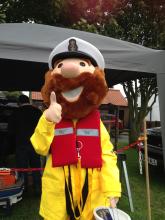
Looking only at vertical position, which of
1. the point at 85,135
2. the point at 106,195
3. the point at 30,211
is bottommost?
the point at 30,211

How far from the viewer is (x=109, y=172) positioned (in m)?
2.82

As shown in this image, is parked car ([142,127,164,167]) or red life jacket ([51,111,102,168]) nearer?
red life jacket ([51,111,102,168])

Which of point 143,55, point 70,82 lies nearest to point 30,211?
point 143,55

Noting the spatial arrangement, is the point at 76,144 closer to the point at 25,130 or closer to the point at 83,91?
the point at 83,91

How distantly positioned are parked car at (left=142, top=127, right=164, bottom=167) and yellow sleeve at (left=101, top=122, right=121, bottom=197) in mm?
4242

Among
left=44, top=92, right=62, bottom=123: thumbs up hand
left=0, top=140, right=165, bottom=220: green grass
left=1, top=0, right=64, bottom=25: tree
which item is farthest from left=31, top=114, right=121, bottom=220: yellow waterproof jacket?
left=1, top=0, right=64, bottom=25: tree

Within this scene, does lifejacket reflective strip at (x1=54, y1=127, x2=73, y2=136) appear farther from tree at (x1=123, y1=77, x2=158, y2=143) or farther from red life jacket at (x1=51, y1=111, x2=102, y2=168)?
tree at (x1=123, y1=77, x2=158, y2=143)

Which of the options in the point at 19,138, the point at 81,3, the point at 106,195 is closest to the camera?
the point at 106,195

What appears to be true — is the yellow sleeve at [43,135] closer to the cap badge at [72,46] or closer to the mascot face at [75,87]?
the mascot face at [75,87]

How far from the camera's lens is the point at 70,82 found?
9.20ft

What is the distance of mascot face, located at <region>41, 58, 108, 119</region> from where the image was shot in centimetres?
281

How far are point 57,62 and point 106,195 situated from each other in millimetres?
1131

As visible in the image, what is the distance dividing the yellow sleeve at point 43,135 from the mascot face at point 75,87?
0.72ft

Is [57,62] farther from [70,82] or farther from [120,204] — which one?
[120,204]
